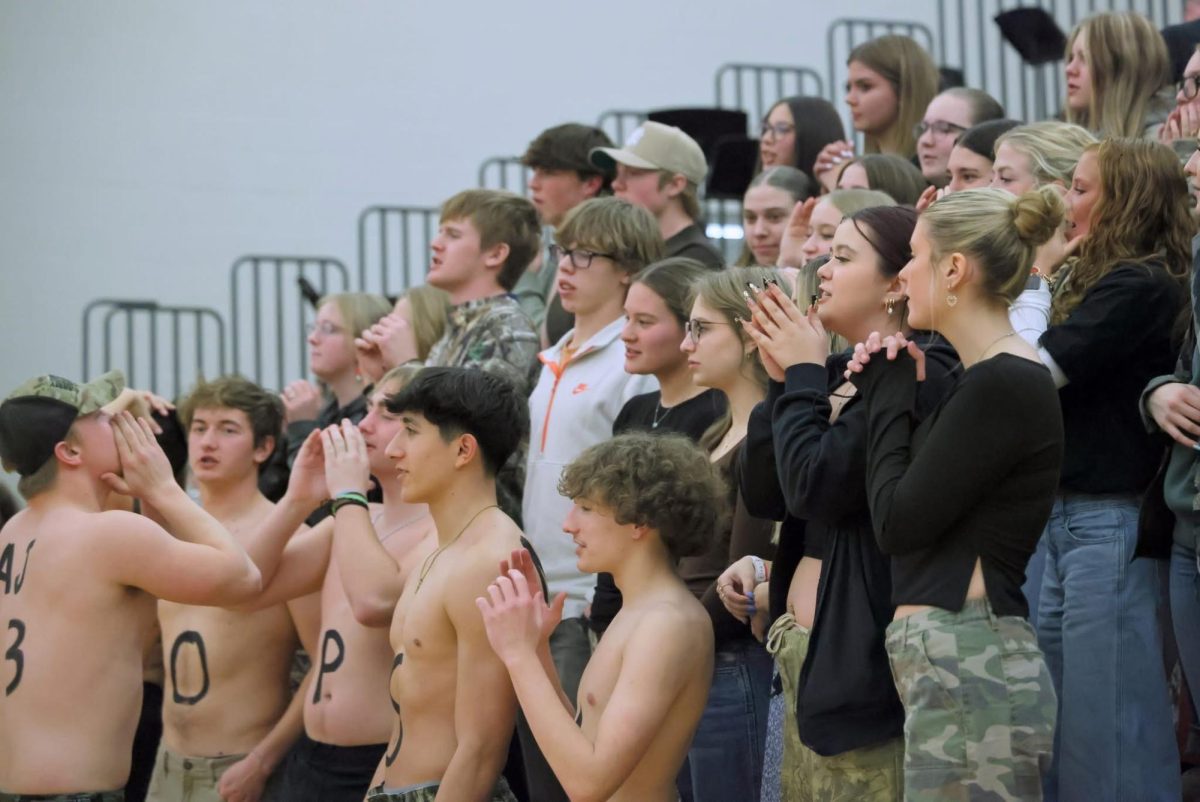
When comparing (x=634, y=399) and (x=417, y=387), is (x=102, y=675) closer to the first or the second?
(x=417, y=387)

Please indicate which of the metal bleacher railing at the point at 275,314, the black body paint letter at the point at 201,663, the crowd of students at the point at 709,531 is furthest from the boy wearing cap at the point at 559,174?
the metal bleacher railing at the point at 275,314

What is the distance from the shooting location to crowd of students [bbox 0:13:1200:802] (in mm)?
3092

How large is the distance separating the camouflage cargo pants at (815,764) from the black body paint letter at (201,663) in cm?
212

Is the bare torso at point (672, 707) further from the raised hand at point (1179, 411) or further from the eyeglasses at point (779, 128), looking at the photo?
the eyeglasses at point (779, 128)

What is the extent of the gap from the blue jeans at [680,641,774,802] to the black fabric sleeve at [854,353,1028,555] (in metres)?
1.00

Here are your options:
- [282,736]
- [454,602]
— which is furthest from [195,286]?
[454,602]

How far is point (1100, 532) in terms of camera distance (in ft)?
12.3

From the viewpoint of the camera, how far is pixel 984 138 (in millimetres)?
4914

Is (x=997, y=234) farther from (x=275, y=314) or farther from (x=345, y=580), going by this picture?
(x=275, y=314)

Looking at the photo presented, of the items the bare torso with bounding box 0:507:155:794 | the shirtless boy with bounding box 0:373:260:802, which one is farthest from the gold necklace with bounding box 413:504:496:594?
the bare torso with bounding box 0:507:155:794

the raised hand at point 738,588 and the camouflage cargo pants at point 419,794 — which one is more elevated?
the raised hand at point 738,588

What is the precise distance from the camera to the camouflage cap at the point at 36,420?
4.36m

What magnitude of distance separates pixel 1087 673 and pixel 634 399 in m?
1.55

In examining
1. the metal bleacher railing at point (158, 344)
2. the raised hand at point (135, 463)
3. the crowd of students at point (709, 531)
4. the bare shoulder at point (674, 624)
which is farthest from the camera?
the metal bleacher railing at point (158, 344)
